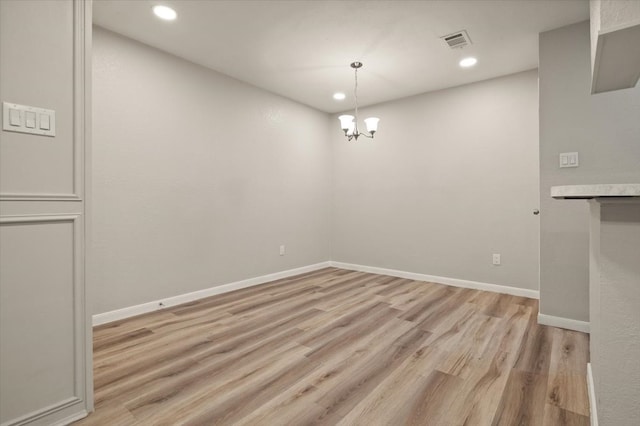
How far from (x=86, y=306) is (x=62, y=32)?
1.26 metres

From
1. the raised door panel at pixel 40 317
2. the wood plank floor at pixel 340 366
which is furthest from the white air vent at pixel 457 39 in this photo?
the raised door panel at pixel 40 317

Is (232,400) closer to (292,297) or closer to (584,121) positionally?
(292,297)

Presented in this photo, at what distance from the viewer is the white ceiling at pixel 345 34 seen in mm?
2367

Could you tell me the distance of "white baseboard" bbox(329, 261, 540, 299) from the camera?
345cm

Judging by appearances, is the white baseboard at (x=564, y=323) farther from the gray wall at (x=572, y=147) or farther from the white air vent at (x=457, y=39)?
the white air vent at (x=457, y=39)

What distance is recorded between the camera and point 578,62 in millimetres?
2531

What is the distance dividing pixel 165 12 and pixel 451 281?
13.2ft

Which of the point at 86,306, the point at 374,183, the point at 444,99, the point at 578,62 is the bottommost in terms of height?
the point at 86,306

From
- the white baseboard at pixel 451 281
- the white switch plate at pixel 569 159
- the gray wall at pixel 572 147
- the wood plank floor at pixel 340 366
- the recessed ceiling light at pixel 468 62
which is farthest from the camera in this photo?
the white baseboard at pixel 451 281

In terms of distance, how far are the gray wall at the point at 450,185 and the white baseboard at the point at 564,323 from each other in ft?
2.86

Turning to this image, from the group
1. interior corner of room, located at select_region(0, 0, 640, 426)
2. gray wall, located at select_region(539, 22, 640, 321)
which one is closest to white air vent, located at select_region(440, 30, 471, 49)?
interior corner of room, located at select_region(0, 0, 640, 426)

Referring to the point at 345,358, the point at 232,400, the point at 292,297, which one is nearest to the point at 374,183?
the point at 292,297

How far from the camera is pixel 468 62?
3246mm

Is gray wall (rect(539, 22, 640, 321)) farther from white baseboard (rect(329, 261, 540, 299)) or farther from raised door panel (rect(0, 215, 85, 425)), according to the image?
raised door panel (rect(0, 215, 85, 425))
